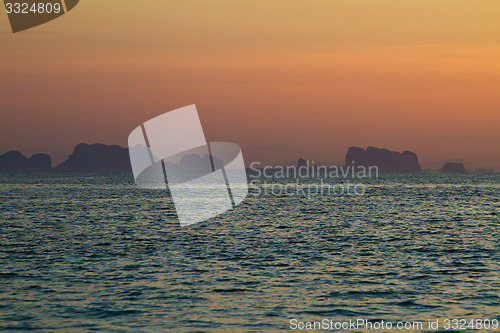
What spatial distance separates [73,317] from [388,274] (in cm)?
1599

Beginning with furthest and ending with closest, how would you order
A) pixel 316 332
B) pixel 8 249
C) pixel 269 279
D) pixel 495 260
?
pixel 8 249 < pixel 495 260 < pixel 269 279 < pixel 316 332

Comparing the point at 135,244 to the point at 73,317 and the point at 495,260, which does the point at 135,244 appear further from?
the point at 495,260

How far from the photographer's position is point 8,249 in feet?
123

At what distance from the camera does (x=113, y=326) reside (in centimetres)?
1972

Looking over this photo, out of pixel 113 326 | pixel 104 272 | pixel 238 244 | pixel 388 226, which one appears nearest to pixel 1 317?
pixel 113 326

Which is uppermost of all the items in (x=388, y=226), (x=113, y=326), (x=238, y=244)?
(x=113, y=326)

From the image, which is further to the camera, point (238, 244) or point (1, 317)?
point (238, 244)

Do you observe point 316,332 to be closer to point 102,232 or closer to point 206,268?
point 206,268

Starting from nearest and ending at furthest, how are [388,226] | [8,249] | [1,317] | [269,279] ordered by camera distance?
[1,317] < [269,279] < [8,249] < [388,226]

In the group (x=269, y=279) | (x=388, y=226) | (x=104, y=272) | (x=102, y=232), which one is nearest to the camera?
(x=269, y=279)

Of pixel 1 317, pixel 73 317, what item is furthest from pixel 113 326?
pixel 1 317

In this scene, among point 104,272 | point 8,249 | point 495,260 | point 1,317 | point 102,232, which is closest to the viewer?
point 1,317

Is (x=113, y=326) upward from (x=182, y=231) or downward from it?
upward

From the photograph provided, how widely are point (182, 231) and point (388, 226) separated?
20544 mm
